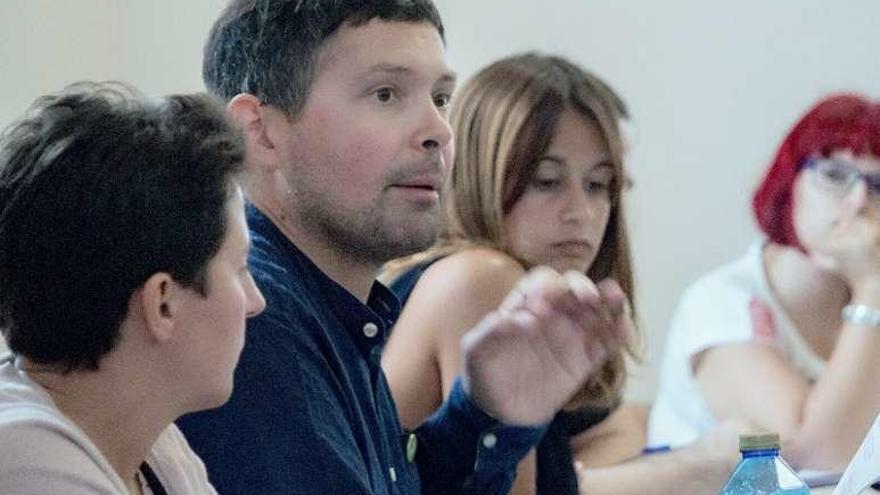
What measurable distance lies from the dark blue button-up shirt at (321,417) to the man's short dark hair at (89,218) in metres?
0.15

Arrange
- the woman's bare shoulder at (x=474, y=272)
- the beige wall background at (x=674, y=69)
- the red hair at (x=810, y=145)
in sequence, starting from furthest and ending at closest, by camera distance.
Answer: the beige wall background at (x=674, y=69) → the red hair at (x=810, y=145) → the woman's bare shoulder at (x=474, y=272)

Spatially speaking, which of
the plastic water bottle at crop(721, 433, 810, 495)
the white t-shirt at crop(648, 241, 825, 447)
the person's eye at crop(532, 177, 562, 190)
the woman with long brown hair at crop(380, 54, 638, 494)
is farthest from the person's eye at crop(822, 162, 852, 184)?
the plastic water bottle at crop(721, 433, 810, 495)

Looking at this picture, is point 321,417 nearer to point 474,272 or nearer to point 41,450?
point 41,450

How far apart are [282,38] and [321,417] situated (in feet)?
1.22

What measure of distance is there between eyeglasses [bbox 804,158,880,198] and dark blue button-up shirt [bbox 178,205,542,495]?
0.87 m

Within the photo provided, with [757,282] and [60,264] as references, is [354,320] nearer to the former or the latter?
[60,264]

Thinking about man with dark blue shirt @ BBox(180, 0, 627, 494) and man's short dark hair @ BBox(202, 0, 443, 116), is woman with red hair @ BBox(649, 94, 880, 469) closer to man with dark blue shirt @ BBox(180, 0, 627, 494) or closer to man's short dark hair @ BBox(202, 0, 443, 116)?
man with dark blue shirt @ BBox(180, 0, 627, 494)

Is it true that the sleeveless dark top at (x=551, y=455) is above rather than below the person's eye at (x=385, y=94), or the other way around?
below

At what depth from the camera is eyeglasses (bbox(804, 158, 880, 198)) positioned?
201 centimetres

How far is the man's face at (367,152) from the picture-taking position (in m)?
1.20

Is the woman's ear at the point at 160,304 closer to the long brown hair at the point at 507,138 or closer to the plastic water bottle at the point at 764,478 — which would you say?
the plastic water bottle at the point at 764,478

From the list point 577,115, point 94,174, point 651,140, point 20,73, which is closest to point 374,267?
point 94,174

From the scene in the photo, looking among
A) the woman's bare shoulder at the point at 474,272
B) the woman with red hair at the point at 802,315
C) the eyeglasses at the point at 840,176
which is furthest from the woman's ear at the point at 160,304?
the eyeglasses at the point at 840,176

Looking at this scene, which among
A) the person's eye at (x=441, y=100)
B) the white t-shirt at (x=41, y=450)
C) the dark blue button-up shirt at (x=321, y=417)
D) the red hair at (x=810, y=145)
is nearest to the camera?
the white t-shirt at (x=41, y=450)
